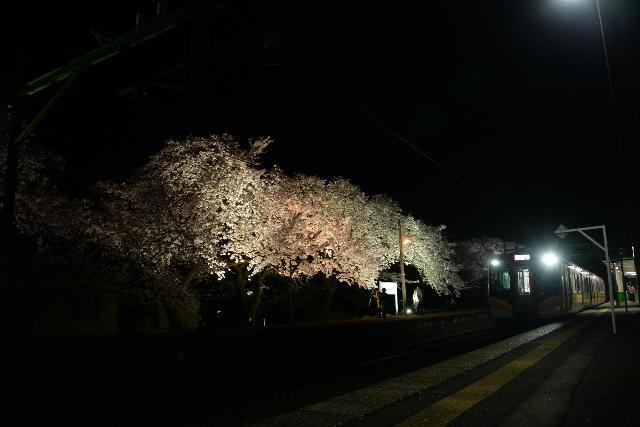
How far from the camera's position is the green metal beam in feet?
18.9

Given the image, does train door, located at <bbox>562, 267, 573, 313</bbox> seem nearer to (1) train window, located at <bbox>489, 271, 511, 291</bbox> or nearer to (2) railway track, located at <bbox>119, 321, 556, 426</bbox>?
(1) train window, located at <bbox>489, 271, 511, 291</bbox>

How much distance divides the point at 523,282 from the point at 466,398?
20893 millimetres

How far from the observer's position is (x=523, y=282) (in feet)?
88.2

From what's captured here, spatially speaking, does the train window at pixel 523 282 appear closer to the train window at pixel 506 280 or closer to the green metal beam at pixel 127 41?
the train window at pixel 506 280

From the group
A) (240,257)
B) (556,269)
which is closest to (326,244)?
(240,257)

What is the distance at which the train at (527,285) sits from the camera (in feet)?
87.6

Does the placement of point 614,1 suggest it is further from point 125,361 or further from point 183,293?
point 183,293

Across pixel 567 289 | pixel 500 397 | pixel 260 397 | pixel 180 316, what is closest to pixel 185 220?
pixel 180 316

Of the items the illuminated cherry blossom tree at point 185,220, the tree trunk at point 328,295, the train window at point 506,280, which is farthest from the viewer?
the tree trunk at point 328,295

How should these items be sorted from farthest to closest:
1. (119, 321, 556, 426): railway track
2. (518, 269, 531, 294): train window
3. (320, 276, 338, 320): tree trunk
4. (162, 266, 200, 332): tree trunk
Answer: (320, 276, 338, 320): tree trunk
(518, 269, 531, 294): train window
(162, 266, 200, 332): tree trunk
(119, 321, 556, 426): railway track

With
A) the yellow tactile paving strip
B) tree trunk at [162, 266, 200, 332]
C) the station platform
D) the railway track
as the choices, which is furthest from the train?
tree trunk at [162, 266, 200, 332]

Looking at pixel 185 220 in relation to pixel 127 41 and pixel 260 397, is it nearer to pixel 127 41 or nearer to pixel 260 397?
pixel 260 397

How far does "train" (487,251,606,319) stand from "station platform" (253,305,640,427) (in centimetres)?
1526

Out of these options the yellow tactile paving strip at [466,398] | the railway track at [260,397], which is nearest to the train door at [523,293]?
the railway track at [260,397]
